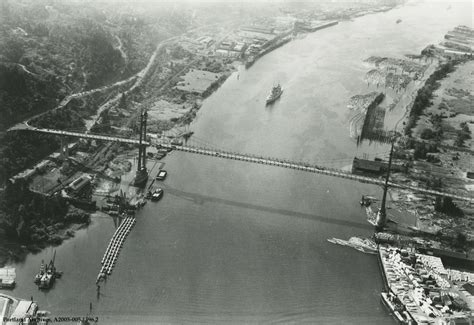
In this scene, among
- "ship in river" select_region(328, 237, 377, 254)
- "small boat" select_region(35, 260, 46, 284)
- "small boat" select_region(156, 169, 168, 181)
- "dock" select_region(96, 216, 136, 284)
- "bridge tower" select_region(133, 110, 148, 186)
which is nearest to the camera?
"small boat" select_region(35, 260, 46, 284)

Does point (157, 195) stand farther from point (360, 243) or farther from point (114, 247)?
point (360, 243)

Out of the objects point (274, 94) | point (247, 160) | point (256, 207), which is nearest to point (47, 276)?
point (256, 207)

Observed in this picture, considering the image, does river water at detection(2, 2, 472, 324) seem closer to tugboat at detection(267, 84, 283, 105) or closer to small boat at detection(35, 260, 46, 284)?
small boat at detection(35, 260, 46, 284)

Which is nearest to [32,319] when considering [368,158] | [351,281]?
[351,281]

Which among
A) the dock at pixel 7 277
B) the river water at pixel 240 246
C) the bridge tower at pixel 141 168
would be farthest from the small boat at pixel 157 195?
the dock at pixel 7 277

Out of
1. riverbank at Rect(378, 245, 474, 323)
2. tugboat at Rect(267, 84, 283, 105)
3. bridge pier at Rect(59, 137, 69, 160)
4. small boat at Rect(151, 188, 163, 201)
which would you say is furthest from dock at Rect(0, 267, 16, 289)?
tugboat at Rect(267, 84, 283, 105)

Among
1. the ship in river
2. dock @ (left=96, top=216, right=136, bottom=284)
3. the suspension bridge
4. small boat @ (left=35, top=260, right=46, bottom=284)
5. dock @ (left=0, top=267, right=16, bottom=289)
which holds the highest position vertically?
the suspension bridge

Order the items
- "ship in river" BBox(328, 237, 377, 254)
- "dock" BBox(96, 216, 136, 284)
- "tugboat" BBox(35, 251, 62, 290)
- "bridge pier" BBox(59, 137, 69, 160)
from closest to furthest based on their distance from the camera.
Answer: "tugboat" BBox(35, 251, 62, 290)
"dock" BBox(96, 216, 136, 284)
"ship in river" BBox(328, 237, 377, 254)
"bridge pier" BBox(59, 137, 69, 160)

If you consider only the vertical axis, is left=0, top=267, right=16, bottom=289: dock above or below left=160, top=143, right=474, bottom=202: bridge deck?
below
